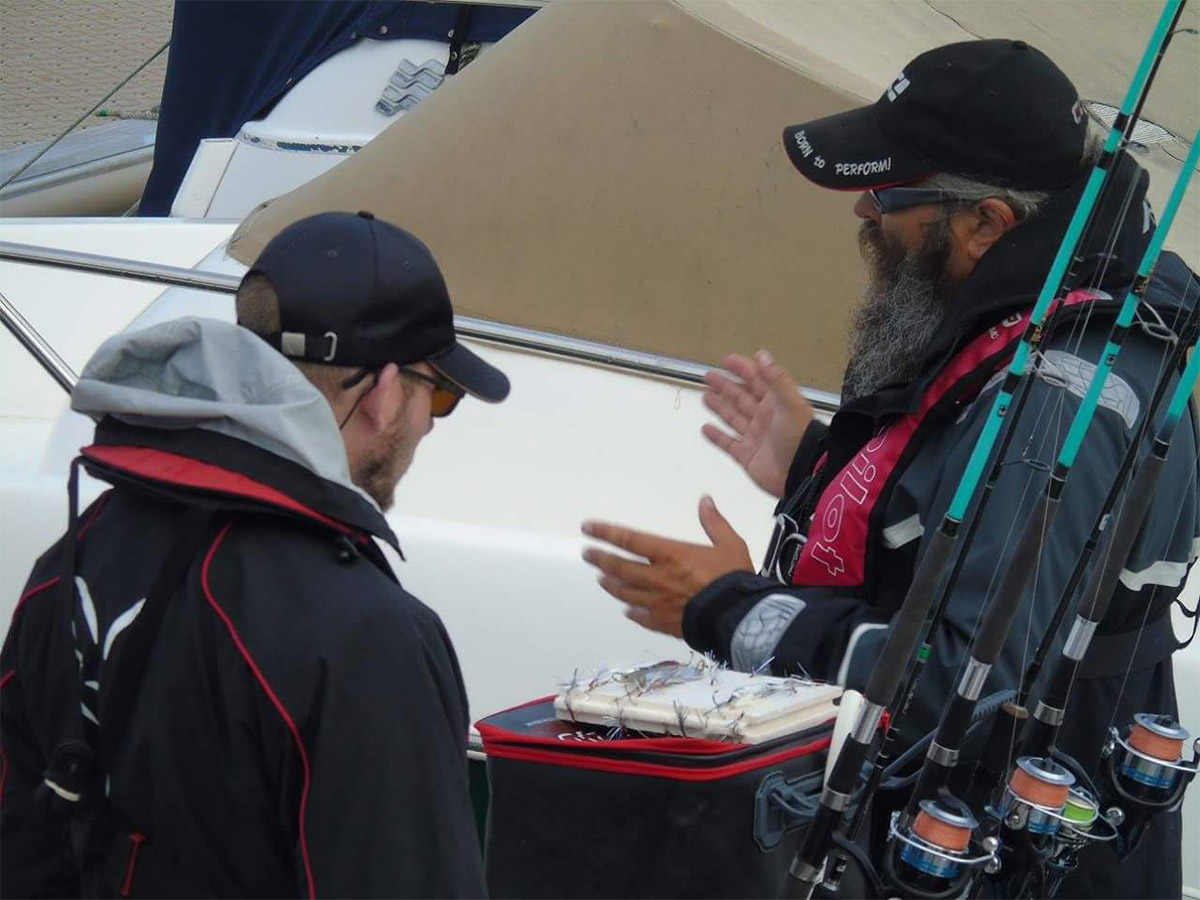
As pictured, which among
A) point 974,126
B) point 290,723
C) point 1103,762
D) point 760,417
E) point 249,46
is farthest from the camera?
point 249,46

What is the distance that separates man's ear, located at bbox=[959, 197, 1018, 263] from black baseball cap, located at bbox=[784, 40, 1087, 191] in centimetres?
4

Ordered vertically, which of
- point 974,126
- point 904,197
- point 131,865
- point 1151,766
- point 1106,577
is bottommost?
point 131,865

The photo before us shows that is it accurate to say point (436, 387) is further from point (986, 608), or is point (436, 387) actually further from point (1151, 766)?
point (1151, 766)

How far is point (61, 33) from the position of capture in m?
14.7

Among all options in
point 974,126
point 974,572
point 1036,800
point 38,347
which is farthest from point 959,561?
point 38,347

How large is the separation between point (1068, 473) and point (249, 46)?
695 cm

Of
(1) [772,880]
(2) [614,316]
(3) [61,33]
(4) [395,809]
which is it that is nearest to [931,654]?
(1) [772,880]

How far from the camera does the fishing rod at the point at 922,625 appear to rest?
192 cm

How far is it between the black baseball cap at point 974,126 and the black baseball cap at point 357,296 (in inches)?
34.8

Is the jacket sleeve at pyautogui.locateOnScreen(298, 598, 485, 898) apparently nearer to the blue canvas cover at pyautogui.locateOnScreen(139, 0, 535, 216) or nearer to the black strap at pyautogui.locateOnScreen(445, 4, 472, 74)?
the blue canvas cover at pyautogui.locateOnScreen(139, 0, 535, 216)

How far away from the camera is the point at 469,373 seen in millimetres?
1904

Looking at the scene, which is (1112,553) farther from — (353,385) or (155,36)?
(155,36)

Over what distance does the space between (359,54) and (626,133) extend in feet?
14.6

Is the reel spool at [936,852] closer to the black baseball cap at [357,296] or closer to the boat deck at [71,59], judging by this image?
the black baseball cap at [357,296]
